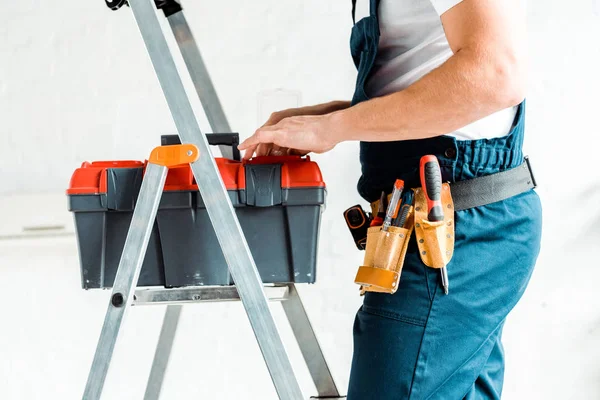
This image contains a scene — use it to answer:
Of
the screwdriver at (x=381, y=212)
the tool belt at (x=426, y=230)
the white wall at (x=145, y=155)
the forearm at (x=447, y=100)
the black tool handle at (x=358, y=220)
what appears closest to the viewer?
the forearm at (x=447, y=100)

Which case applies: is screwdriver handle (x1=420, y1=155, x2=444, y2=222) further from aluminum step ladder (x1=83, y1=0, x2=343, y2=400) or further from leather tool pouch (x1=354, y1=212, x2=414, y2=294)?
aluminum step ladder (x1=83, y1=0, x2=343, y2=400)

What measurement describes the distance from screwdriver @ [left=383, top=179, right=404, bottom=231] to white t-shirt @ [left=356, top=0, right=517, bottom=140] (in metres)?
0.11

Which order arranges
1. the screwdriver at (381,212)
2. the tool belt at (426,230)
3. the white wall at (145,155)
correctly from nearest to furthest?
the tool belt at (426,230)
the screwdriver at (381,212)
the white wall at (145,155)

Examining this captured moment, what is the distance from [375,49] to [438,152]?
184 mm

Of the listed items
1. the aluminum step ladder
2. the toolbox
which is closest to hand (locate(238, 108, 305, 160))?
the toolbox

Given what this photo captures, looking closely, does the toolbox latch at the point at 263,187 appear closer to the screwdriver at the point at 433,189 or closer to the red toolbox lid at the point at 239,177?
the red toolbox lid at the point at 239,177

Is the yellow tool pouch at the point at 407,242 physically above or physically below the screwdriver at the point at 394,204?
below

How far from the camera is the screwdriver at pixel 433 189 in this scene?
868mm

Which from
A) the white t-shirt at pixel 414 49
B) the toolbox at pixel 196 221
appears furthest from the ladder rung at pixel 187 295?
the white t-shirt at pixel 414 49

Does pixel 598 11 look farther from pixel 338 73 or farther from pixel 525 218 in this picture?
pixel 525 218

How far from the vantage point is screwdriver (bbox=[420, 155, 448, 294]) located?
2.85 ft

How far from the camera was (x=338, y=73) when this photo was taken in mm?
2010

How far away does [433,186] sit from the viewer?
87 centimetres

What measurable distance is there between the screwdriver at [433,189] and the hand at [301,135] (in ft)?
0.49
